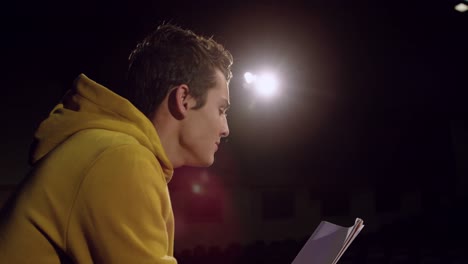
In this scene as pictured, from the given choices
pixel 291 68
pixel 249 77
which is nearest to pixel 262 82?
pixel 249 77

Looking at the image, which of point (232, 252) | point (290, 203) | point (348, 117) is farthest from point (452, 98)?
point (232, 252)

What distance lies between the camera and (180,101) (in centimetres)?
120

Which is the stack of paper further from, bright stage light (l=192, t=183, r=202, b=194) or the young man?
bright stage light (l=192, t=183, r=202, b=194)

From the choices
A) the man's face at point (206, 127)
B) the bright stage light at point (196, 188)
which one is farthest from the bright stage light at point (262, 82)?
the man's face at point (206, 127)

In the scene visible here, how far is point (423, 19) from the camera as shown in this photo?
5.24 m

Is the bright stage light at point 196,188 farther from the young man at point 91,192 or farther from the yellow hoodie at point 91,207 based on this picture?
the yellow hoodie at point 91,207

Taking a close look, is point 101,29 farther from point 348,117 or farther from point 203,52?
point 348,117

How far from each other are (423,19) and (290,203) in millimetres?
6168

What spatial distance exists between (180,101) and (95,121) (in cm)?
29

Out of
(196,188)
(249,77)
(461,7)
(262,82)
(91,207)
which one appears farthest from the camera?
(196,188)

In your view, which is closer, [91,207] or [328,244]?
[91,207]

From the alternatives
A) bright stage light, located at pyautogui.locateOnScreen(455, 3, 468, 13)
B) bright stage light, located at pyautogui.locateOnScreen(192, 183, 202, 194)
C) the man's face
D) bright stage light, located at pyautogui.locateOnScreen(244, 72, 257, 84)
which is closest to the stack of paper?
the man's face

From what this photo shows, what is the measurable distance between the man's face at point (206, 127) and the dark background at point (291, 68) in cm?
304

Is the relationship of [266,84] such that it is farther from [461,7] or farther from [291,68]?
[461,7]
